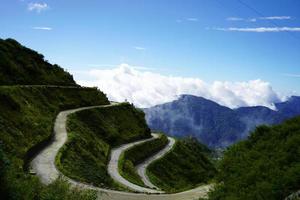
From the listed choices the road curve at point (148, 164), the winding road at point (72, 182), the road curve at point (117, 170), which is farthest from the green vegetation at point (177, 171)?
the winding road at point (72, 182)

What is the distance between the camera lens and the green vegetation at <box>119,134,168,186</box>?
236 ft

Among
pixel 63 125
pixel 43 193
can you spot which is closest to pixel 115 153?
pixel 63 125

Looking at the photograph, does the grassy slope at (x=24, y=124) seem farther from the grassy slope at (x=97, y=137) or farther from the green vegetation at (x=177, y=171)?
the green vegetation at (x=177, y=171)

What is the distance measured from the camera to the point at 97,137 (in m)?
83.5

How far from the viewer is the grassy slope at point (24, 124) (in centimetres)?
2308

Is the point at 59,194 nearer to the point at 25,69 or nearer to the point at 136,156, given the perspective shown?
the point at 136,156

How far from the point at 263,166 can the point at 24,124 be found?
129 ft

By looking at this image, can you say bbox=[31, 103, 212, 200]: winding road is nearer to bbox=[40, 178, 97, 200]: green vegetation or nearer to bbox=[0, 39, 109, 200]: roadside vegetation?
bbox=[0, 39, 109, 200]: roadside vegetation

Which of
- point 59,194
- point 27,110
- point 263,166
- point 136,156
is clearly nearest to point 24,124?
point 27,110

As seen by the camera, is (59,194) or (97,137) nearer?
(59,194)

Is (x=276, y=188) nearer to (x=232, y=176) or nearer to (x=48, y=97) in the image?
(x=232, y=176)

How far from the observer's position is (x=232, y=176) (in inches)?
1156

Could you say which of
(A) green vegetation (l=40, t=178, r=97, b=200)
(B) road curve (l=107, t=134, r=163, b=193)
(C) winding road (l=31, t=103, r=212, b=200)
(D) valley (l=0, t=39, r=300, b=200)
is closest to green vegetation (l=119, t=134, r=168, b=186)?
(D) valley (l=0, t=39, r=300, b=200)

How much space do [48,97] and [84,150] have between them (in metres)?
24.5
